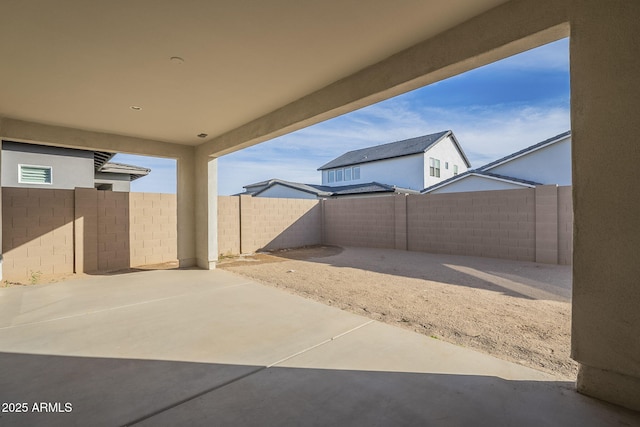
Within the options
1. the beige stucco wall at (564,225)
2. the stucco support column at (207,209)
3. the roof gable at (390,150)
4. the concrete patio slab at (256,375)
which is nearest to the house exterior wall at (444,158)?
the roof gable at (390,150)

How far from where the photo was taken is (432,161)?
18.8 metres

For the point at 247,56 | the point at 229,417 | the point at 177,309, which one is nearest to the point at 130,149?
the point at 177,309

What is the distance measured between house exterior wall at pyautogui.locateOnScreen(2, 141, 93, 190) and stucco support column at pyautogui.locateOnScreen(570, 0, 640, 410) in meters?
11.3

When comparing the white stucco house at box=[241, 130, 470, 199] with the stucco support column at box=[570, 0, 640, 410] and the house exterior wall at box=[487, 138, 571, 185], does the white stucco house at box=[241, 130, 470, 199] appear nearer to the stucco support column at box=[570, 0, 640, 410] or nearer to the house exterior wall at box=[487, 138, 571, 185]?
the house exterior wall at box=[487, 138, 571, 185]

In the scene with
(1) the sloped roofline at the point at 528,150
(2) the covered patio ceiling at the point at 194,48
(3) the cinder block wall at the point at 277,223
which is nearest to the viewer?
(2) the covered patio ceiling at the point at 194,48

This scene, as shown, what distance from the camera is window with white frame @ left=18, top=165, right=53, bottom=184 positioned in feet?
26.5

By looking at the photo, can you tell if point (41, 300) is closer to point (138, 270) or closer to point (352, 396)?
point (138, 270)

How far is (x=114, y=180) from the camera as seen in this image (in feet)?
38.3

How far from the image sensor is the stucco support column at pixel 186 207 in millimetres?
6598

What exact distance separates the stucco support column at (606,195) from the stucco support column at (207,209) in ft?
19.5

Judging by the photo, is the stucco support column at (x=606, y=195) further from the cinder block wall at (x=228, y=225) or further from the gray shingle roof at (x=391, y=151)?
the gray shingle roof at (x=391, y=151)

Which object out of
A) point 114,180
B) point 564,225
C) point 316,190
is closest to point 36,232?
point 114,180

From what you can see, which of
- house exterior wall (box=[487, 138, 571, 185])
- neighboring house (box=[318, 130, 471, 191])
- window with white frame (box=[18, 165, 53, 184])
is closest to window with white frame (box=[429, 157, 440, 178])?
neighboring house (box=[318, 130, 471, 191])

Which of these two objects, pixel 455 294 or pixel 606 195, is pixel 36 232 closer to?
pixel 455 294
